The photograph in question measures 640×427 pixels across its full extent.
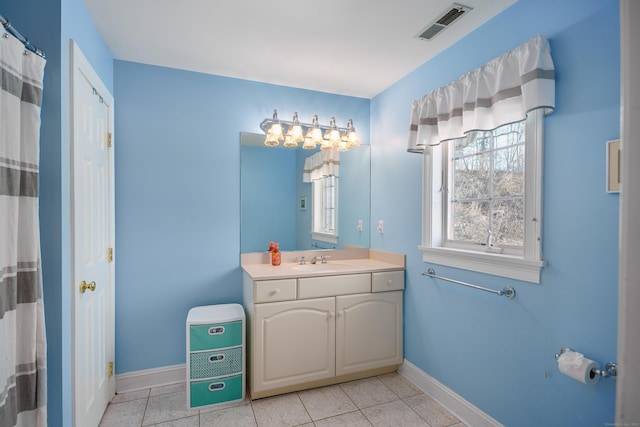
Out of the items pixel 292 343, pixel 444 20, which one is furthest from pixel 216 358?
pixel 444 20

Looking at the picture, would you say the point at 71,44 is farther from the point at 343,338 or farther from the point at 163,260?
the point at 343,338

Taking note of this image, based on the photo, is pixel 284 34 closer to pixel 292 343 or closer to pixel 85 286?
pixel 85 286

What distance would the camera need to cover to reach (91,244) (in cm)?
178

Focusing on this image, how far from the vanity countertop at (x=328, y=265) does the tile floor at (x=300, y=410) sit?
0.84 meters

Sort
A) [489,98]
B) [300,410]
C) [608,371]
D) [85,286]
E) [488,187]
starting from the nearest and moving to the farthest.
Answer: [608,371] < [85,286] < [489,98] < [488,187] < [300,410]

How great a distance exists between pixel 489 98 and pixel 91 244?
2304 millimetres

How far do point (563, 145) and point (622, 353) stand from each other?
3.33ft

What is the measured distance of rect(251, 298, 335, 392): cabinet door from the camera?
2.15 meters

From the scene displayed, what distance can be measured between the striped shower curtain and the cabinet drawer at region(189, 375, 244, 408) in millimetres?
991

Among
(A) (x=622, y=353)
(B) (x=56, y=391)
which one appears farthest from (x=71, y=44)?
(A) (x=622, y=353)

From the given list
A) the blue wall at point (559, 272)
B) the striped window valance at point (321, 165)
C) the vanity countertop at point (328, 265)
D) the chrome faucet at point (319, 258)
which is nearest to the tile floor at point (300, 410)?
the blue wall at point (559, 272)

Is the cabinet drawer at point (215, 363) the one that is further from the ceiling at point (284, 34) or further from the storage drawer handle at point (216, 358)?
the ceiling at point (284, 34)

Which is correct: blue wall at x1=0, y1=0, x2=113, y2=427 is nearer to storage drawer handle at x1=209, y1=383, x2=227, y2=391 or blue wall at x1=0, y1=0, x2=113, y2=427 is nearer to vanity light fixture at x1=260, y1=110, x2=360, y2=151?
storage drawer handle at x1=209, y1=383, x2=227, y2=391

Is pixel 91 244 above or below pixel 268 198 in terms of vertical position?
below
